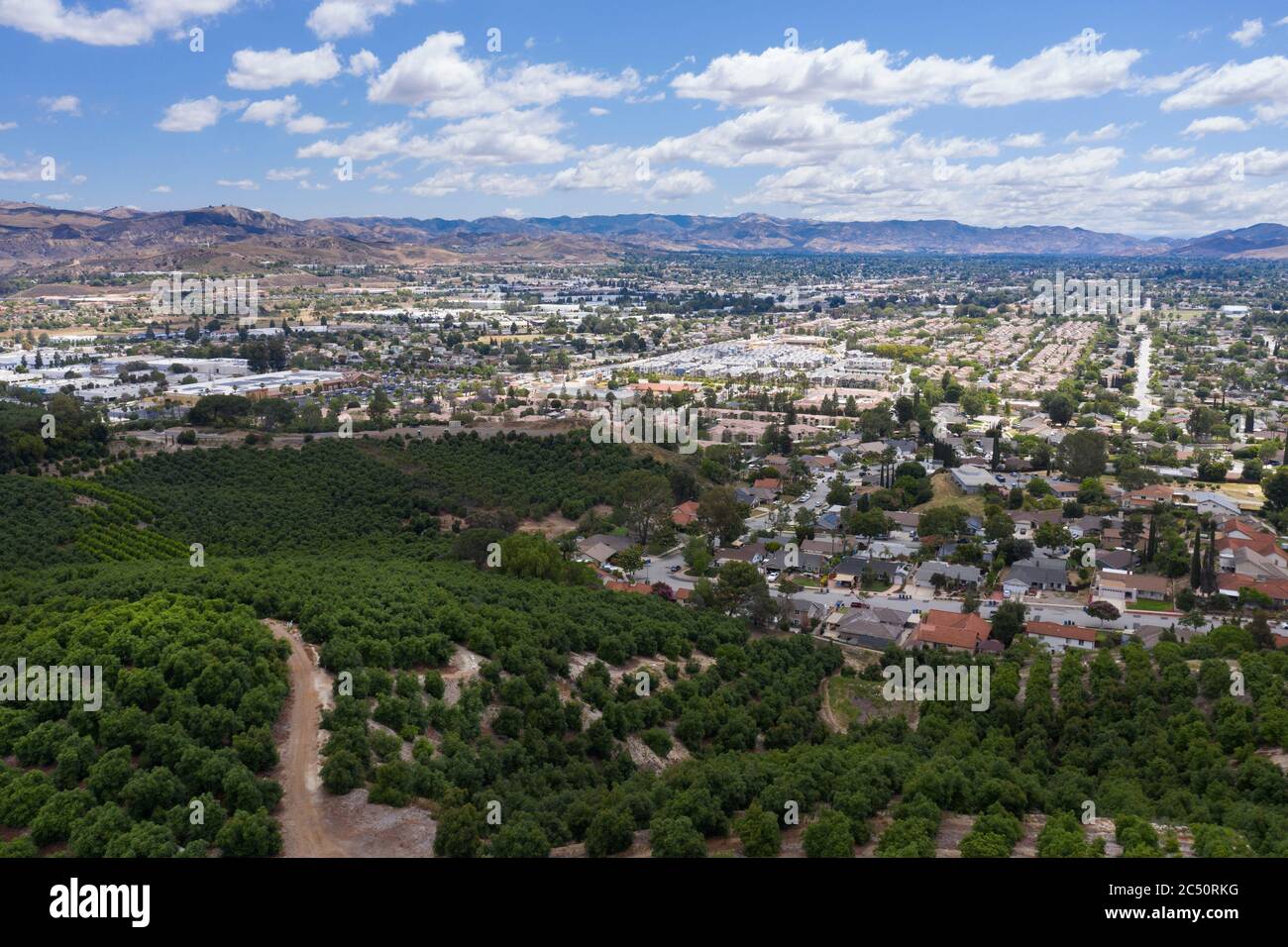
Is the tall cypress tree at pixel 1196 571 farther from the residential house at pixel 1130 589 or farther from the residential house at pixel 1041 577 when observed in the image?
the residential house at pixel 1041 577

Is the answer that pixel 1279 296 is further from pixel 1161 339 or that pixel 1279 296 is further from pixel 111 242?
pixel 111 242

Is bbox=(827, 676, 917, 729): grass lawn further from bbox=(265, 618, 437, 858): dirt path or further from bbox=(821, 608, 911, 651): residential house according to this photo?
bbox=(265, 618, 437, 858): dirt path

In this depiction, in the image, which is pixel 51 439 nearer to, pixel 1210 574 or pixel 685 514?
pixel 685 514

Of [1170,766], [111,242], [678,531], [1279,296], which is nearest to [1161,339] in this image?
[1279,296]

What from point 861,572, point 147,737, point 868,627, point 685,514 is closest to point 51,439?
point 685,514

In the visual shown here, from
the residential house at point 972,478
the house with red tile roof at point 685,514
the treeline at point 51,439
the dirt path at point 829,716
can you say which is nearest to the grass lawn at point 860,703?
the dirt path at point 829,716

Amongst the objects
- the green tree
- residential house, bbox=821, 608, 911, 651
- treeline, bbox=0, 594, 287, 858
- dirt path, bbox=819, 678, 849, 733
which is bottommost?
dirt path, bbox=819, 678, 849, 733

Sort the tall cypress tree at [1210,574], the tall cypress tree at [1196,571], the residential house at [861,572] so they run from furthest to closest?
the residential house at [861,572], the tall cypress tree at [1196,571], the tall cypress tree at [1210,574]

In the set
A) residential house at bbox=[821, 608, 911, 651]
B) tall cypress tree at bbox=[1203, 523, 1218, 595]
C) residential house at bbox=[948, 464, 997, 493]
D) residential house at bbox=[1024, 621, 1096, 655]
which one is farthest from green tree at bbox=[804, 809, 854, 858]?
residential house at bbox=[948, 464, 997, 493]
